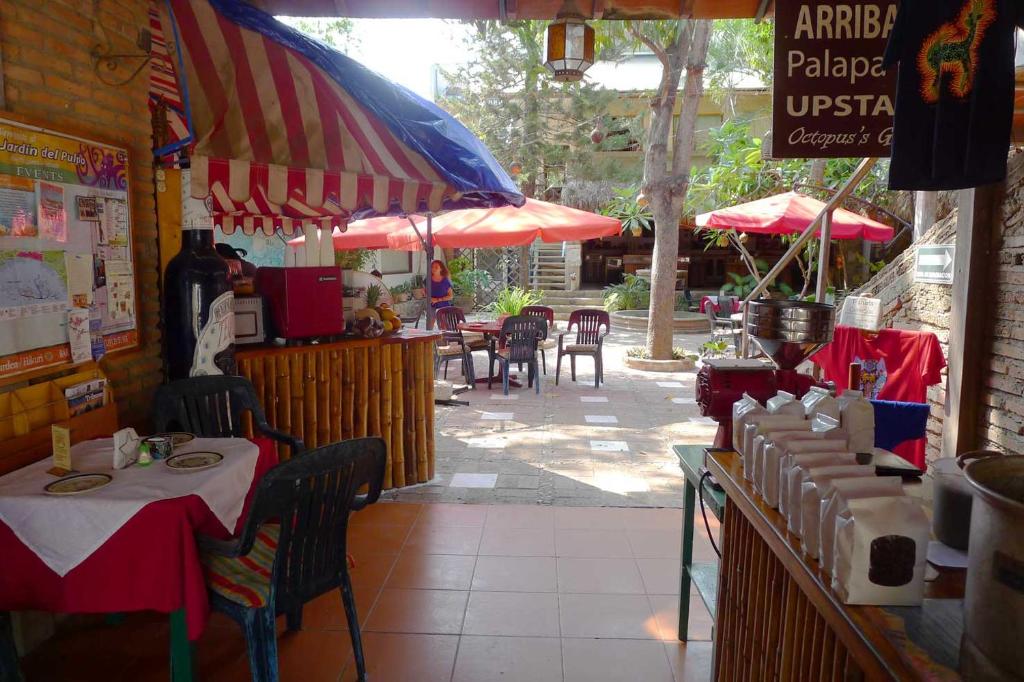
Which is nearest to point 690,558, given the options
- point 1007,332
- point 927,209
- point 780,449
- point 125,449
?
point 780,449

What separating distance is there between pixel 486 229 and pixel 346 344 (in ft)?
12.1

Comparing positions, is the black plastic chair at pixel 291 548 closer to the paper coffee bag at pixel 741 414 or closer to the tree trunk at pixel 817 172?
the paper coffee bag at pixel 741 414

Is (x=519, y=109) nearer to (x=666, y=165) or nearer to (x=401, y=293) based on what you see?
(x=401, y=293)

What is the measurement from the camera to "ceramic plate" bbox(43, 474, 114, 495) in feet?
7.78

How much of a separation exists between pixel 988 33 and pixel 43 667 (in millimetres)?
4394

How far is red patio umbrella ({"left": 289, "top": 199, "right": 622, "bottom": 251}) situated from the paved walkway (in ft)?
6.15

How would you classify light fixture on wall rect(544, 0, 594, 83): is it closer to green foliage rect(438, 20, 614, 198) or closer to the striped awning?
the striped awning

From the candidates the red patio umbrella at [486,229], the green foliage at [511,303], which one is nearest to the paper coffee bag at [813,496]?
the red patio umbrella at [486,229]

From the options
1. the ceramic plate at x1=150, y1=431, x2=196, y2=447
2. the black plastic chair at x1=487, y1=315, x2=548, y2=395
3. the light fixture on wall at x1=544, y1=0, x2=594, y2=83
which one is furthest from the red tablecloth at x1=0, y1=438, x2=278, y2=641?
the black plastic chair at x1=487, y1=315, x2=548, y2=395

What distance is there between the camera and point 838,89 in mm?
3154

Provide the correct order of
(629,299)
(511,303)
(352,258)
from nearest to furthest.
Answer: (511,303)
(352,258)
(629,299)

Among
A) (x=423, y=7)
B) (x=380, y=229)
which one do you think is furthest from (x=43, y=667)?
(x=380, y=229)

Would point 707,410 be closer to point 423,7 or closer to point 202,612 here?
point 202,612

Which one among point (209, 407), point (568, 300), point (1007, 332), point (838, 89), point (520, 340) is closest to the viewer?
point (838, 89)
